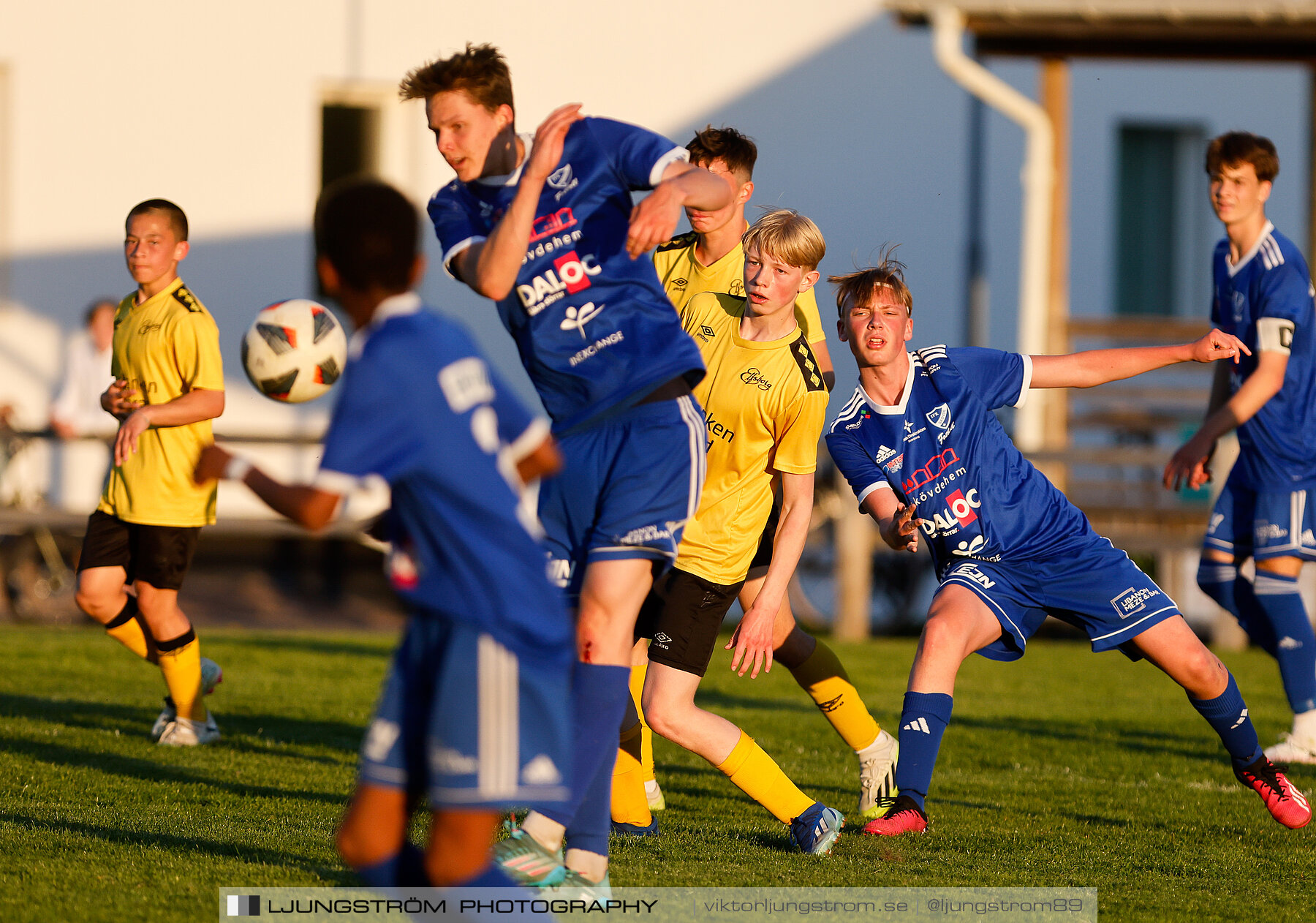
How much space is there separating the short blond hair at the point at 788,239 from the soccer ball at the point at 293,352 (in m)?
1.32

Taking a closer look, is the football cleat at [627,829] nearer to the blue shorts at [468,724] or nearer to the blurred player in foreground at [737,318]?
the blurred player in foreground at [737,318]

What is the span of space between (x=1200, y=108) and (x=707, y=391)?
12691 mm

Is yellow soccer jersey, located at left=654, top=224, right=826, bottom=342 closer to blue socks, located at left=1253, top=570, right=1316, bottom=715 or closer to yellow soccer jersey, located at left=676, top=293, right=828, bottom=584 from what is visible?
yellow soccer jersey, located at left=676, top=293, right=828, bottom=584

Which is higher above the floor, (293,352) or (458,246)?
(458,246)

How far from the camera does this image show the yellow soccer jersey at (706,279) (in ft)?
16.9

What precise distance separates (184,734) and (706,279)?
9.56 feet

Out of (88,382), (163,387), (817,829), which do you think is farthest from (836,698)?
(88,382)

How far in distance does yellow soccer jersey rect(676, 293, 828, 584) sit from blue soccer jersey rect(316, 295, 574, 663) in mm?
1783

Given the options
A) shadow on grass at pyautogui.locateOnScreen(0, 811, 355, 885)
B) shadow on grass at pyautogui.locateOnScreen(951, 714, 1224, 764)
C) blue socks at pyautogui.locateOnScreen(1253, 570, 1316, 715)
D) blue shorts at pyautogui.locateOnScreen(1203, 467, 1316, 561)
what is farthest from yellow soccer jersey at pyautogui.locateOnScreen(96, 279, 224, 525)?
blue socks at pyautogui.locateOnScreen(1253, 570, 1316, 715)

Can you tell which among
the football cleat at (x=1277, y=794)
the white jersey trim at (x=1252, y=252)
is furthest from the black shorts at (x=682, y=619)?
the white jersey trim at (x=1252, y=252)

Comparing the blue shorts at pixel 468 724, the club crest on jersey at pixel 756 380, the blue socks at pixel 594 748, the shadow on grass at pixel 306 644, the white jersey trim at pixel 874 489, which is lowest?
the shadow on grass at pixel 306 644

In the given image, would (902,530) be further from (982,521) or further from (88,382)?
(88,382)

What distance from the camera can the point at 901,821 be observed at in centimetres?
467

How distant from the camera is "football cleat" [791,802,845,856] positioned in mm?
4602
